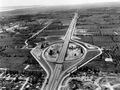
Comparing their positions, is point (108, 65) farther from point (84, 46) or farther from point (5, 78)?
point (5, 78)

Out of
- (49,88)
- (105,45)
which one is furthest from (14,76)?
(105,45)

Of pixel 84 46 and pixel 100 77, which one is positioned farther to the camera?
pixel 84 46

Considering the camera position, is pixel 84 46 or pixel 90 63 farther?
pixel 84 46

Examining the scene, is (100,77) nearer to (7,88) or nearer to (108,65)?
(108,65)

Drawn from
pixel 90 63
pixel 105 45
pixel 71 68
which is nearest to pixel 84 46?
pixel 105 45

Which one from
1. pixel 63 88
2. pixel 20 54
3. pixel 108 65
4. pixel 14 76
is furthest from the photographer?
pixel 20 54

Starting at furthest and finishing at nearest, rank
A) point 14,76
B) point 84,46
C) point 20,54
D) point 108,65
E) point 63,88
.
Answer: point 84,46
point 20,54
point 108,65
point 14,76
point 63,88

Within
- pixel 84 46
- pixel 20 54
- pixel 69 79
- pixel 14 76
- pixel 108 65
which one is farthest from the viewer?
pixel 84 46

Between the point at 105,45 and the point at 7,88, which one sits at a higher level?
the point at 105,45

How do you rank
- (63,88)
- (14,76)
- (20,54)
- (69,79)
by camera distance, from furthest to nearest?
(20,54) < (14,76) < (69,79) < (63,88)
